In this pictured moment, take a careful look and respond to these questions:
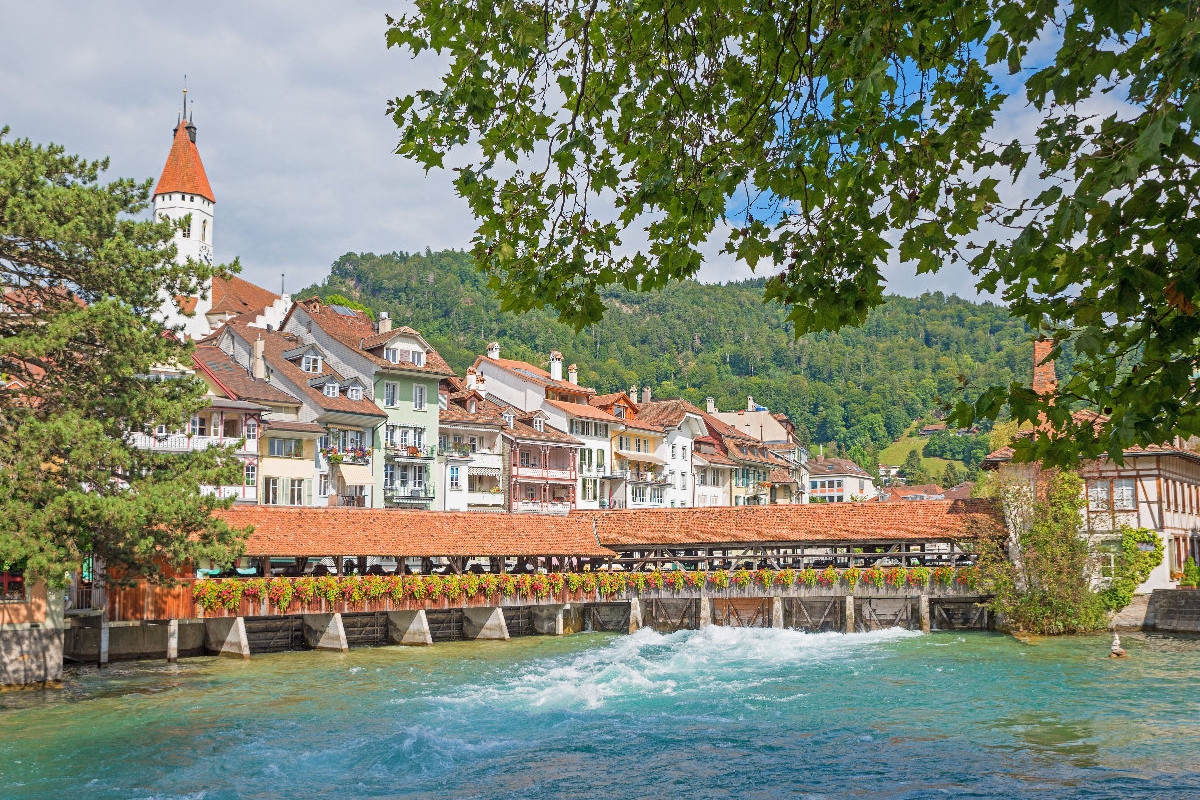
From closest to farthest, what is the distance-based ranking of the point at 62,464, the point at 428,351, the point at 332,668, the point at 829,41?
the point at 829,41, the point at 62,464, the point at 332,668, the point at 428,351

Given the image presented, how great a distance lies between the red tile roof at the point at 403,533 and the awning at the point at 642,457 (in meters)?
21.1

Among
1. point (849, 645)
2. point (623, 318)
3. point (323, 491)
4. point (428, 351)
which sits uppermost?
point (623, 318)

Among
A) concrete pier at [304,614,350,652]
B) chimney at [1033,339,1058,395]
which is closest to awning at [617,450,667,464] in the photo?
chimney at [1033,339,1058,395]

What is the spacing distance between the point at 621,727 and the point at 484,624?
16.8 meters

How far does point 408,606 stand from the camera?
3322 cm

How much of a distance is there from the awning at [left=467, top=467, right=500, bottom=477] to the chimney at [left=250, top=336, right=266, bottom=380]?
38.0 feet

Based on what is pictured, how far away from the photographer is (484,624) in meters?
36.2

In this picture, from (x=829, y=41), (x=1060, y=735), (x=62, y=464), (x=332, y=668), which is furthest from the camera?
(x=332, y=668)

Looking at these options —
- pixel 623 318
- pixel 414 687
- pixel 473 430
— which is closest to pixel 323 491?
pixel 473 430

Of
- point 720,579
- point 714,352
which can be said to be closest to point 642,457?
point 720,579

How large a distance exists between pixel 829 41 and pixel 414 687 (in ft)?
70.0

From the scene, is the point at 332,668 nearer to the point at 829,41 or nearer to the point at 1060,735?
the point at 1060,735

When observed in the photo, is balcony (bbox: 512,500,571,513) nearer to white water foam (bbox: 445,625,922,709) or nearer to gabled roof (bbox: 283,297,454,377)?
gabled roof (bbox: 283,297,454,377)

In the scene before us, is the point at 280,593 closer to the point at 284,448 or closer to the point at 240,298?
the point at 284,448
